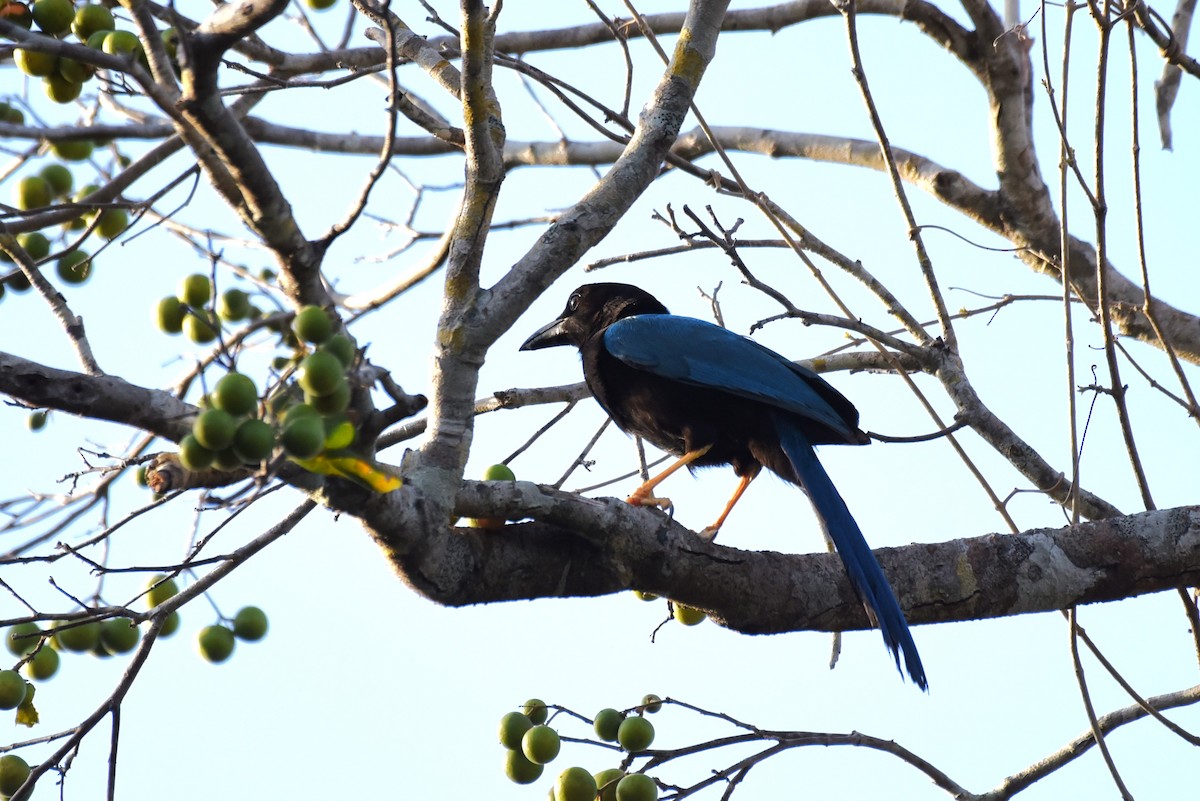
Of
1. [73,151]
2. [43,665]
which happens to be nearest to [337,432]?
[43,665]

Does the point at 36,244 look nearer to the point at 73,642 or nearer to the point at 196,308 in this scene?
the point at 196,308

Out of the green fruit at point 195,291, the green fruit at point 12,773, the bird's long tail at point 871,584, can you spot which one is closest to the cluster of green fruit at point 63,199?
the green fruit at point 195,291

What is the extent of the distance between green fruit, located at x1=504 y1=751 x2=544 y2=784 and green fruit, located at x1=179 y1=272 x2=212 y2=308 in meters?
1.50

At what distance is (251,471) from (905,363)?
2606mm

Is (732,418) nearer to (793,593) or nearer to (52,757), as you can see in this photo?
(793,593)

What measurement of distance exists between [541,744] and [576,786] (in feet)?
0.50

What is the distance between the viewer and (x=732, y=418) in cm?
485

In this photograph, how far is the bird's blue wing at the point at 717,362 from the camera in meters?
4.64

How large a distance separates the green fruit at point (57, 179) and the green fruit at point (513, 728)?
2.11 metres

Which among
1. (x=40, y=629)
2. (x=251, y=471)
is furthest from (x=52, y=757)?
(x=251, y=471)

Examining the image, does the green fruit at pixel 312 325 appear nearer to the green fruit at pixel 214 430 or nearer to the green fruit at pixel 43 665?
the green fruit at pixel 214 430

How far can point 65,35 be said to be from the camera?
3164 millimetres

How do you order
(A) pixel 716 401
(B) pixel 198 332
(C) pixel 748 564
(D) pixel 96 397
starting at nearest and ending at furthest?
(D) pixel 96 397 → (B) pixel 198 332 → (C) pixel 748 564 → (A) pixel 716 401

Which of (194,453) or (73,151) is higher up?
(73,151)
